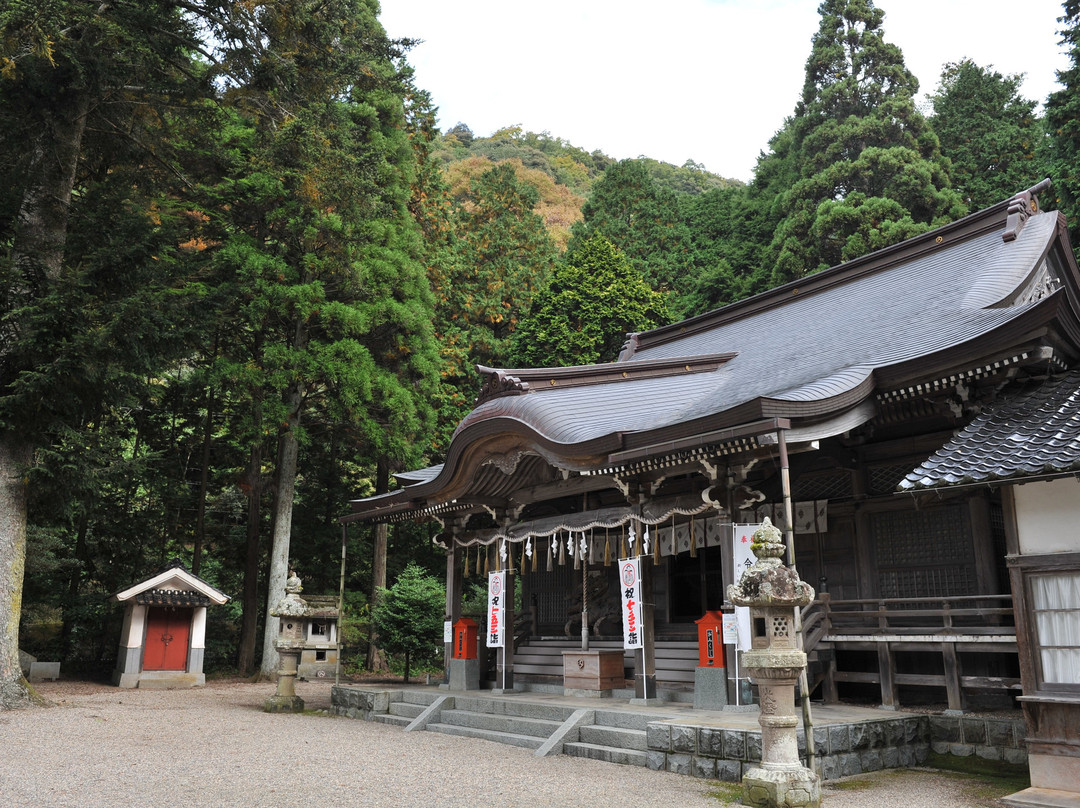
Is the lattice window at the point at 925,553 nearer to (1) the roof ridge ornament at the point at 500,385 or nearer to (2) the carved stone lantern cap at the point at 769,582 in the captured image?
(2) the carved stone lantern cap at the point at 769,582

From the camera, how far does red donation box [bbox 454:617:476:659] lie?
42.0 ft

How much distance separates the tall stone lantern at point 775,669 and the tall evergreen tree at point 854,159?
1747 centimetres

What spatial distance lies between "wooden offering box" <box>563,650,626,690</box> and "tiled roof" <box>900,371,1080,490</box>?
17.4ft

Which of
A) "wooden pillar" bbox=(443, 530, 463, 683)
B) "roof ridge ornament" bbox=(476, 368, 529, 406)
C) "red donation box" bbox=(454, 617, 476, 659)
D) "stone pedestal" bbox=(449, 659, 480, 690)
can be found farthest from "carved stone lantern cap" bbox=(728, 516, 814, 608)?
"wooden pillar" bbox=(443, 530, 463, 683)

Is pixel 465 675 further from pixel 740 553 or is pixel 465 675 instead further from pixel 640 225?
pixel 640 225

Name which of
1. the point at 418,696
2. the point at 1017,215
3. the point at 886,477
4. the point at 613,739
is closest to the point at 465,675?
the point at 418,696

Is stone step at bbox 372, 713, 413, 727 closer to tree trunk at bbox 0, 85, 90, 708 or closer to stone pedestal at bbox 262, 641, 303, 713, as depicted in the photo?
stone pedestal at bbox 262, 641, 303, 713

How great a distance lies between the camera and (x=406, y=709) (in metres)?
11.9

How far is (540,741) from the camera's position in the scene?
9258mm

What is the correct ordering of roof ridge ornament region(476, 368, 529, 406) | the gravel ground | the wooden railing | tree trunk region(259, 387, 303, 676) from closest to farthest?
1. the gravel ground
2. the wooden railing
3. roof ridge ornament region(476, 368, 529, 406)
4. tree trunk region(259, 387, 303, 676)

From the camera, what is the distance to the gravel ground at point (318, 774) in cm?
626

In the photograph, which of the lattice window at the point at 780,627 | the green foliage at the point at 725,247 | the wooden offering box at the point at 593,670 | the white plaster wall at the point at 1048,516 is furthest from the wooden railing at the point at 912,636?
the green foliage at the point at 725,247

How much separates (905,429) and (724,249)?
19.7 meters

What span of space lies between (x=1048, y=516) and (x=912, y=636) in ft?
7.62
